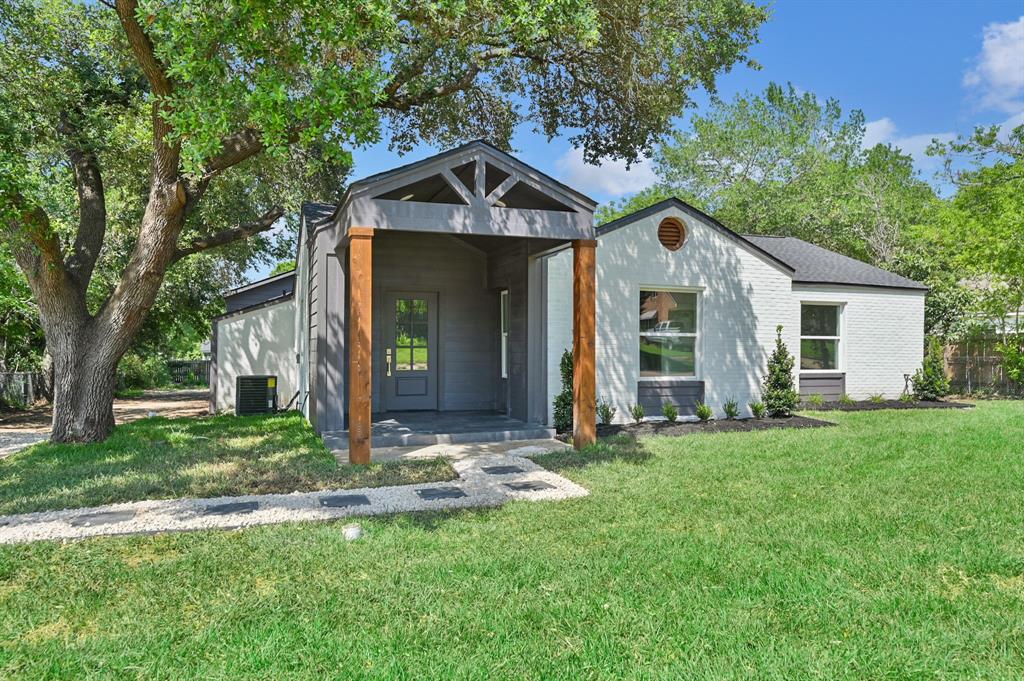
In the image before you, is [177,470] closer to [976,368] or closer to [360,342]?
[360,342]

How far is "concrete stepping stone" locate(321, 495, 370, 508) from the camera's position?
17.6 ft

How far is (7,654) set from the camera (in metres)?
2.88

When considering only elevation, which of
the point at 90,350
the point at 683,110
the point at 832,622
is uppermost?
the point at 683,110

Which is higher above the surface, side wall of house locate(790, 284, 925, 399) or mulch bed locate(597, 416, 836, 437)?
side wall of house locate(790, 284, 925, 399)

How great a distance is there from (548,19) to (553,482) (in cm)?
586

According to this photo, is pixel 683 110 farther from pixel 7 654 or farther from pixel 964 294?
pixel 7 654

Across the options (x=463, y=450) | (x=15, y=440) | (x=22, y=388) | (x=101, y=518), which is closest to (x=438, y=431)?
(x=463, y=450)

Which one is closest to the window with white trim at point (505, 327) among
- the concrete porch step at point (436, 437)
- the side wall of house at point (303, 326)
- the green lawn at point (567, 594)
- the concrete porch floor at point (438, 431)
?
the concrete porch floor at point (438, 431)

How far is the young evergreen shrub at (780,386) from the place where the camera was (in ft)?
35.6

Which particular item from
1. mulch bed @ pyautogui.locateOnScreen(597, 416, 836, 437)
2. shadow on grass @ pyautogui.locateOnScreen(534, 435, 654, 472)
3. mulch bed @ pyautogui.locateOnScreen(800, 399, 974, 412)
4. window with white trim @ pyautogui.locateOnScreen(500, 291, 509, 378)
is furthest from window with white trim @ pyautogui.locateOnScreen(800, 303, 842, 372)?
shadow on grass @ pyautogui.locateOnScreen(534, 435, 654, 472)

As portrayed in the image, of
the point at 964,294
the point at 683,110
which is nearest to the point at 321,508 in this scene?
the point at 683,110

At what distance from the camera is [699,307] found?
11.2 meters

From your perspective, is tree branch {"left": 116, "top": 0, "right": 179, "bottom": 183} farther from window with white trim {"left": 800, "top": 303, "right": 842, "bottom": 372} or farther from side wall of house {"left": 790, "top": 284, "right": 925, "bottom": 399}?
window with white trim {"left": 800, "top": 303, "right": 842, "bottom": 372}

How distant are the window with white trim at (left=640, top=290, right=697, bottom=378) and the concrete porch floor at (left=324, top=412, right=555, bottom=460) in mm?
2593
